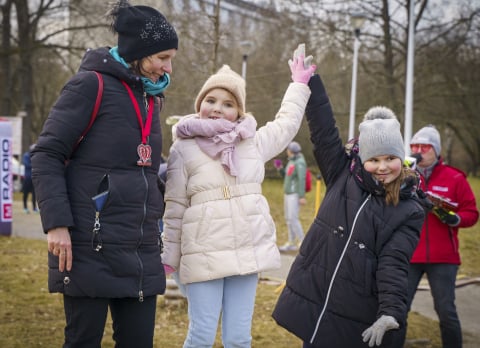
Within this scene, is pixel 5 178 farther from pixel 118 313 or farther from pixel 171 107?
pixel 118 313

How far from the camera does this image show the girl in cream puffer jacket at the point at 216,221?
309 cm

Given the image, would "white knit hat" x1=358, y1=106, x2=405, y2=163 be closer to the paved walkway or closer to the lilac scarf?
the lilac scarf

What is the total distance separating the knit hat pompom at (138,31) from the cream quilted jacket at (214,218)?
65cm

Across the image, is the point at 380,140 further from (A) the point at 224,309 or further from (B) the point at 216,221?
(A) the point at 224,309

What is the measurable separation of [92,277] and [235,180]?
948mm

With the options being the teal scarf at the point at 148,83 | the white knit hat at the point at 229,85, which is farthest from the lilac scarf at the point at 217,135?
the teal scarf at the point at 148,83

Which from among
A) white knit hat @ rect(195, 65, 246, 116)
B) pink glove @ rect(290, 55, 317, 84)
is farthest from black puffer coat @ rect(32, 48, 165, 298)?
pink glove @ rect(290, 55, 317, 84)

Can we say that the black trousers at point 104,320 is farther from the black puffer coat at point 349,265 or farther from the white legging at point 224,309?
the black puffer coat at point 349,265

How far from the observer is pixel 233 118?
3.32 meters

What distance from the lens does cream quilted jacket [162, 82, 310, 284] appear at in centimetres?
309

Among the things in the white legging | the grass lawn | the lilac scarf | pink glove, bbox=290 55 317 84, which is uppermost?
pink glove, bbox=290 55 317 84

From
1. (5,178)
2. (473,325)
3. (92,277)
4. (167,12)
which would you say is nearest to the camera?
(92,277)

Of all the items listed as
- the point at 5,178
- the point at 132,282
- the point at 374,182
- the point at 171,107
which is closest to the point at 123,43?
the point at 132,282

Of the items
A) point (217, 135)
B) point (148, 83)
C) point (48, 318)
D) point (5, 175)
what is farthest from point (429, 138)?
point (5, 175)
